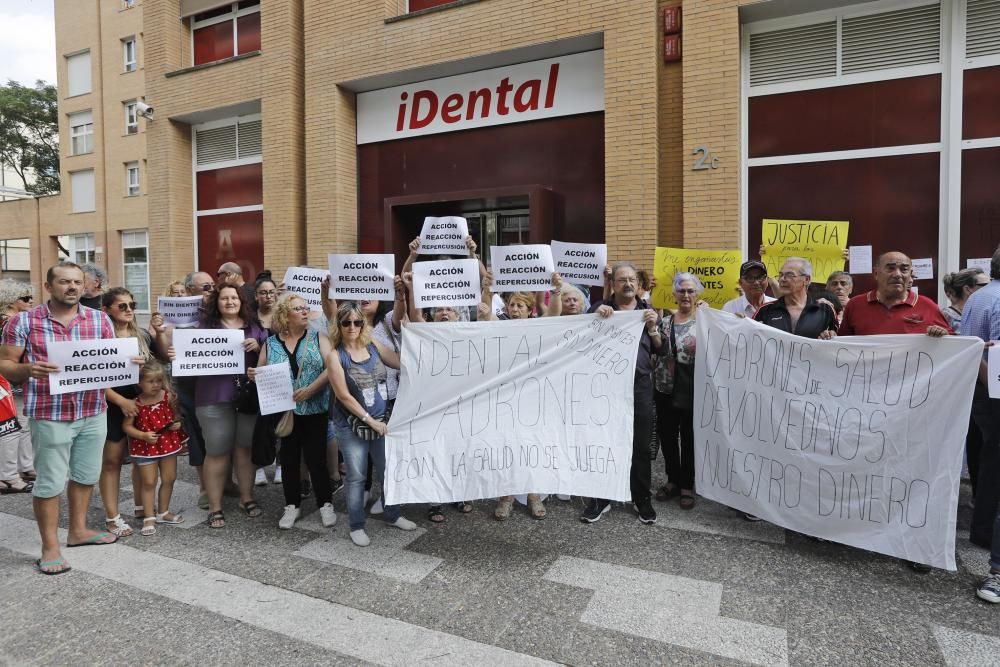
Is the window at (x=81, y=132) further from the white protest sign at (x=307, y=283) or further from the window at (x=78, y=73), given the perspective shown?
the white protest sign at (x=307, y=283)

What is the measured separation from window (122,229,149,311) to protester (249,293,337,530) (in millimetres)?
24540

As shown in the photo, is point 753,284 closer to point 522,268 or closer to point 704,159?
point 522,268

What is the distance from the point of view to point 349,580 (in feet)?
12.2

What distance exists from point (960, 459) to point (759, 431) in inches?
43.6

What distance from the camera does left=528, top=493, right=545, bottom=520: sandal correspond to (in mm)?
4633

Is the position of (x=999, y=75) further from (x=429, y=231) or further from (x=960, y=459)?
(x=429, y=231)

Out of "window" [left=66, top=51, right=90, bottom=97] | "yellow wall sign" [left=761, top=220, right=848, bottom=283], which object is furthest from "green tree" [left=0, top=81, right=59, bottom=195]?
"yellow wall sign" [left=761, top=220, right=848, bottom=283]

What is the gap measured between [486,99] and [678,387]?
22.5ft

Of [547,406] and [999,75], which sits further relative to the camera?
[999,75]

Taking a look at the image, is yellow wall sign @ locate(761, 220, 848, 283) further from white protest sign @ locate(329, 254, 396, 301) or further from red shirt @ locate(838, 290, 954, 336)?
white protest sign @ locate(329, 254, 396, 301)

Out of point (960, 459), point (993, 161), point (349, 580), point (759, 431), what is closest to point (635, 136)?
point (993, 161)

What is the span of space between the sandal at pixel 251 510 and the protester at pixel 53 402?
1.14m

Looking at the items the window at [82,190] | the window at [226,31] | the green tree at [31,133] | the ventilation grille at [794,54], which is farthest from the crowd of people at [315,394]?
the green tree at [31,133]

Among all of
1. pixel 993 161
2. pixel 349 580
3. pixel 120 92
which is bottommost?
pixel 349 580
